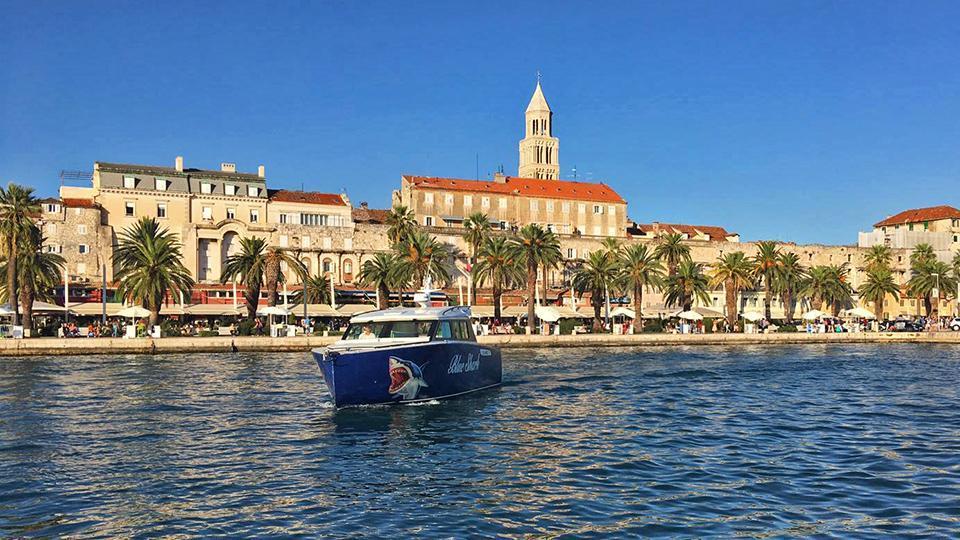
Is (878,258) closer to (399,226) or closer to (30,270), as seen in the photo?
(399,226)

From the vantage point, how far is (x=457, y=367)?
104 feet

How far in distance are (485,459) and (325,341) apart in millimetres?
42025

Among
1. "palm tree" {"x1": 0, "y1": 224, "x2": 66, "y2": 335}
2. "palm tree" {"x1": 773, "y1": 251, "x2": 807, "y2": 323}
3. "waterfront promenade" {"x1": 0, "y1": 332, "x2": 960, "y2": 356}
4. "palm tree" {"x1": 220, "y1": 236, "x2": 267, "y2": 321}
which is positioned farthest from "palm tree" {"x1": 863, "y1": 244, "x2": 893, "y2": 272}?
"palm tree" {"x1": 0, "y1": 224, "x2": 66, "y2": 335}

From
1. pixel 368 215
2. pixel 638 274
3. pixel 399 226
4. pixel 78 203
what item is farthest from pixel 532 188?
pixel 78 203

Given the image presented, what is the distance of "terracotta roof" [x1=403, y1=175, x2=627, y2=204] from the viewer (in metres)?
109

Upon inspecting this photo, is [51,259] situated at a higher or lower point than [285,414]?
higher

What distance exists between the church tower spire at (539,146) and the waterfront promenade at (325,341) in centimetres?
8358

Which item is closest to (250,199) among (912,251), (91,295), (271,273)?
(91,295)

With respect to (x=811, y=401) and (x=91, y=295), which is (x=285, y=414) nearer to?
(x=811, y=401)

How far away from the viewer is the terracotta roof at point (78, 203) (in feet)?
287

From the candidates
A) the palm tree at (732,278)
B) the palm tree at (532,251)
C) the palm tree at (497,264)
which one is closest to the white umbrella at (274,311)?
the palm tree at (497,264)

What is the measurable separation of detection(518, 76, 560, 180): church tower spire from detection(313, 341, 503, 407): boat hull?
419ft

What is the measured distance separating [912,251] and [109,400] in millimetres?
127240

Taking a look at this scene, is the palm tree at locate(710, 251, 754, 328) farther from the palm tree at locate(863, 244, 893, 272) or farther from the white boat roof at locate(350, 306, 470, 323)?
the white boat roof at locate(350, 306, 470, 323)
